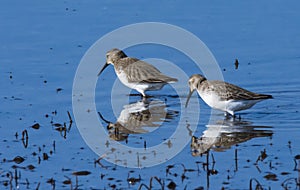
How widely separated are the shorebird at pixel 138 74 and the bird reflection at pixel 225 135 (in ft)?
6.38

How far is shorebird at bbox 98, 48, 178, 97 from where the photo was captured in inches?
561

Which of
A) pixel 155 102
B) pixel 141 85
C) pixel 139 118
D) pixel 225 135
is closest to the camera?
pixel 225 135

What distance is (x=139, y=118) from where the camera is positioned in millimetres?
13000

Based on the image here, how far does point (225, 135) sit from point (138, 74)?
3211 mm

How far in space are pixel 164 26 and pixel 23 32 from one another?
9.94 ft

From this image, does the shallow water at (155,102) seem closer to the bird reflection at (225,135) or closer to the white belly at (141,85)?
the bird reflection at (225,135)

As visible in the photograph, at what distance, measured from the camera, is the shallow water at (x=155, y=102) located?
9.91 metres

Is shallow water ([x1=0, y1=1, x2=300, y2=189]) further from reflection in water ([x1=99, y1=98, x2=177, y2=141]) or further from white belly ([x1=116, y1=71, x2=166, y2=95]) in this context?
white belly ([x1=116, y1=71, x2=166, y2=95])

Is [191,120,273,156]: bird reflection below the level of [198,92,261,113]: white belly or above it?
below

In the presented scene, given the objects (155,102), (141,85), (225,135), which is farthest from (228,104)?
(141,85)

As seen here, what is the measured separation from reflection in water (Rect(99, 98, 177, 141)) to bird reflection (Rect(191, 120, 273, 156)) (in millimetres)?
857

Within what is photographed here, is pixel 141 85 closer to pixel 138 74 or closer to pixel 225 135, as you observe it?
pixel 138 74

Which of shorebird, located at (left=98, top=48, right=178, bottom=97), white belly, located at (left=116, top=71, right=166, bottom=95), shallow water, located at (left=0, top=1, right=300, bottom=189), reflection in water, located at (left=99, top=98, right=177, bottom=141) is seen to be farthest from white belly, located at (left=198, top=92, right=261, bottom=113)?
white belly, located at (left=116, top=71, right=166, bottom=95)

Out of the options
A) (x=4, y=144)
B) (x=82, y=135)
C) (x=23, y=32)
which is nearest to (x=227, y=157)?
(x=82, y=135)
